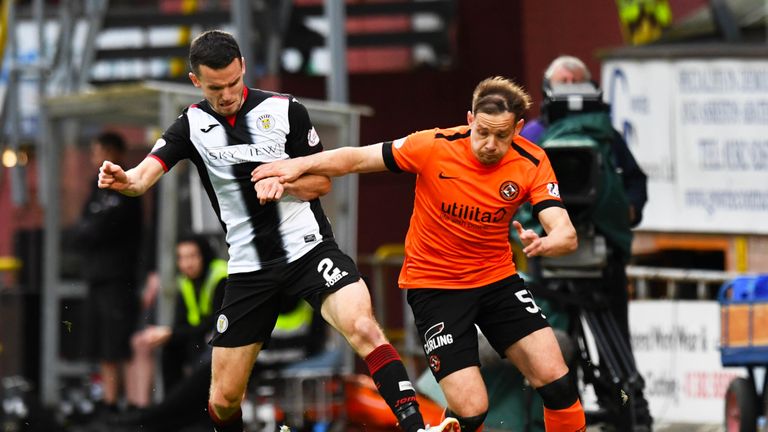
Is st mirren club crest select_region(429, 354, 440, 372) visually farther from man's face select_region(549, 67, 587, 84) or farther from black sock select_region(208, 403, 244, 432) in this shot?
man's face select_region(549, 67, 587, 84)

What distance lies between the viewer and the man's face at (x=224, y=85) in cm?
888

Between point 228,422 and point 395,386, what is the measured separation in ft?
4.23

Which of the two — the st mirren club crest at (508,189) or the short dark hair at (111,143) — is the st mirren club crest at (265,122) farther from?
the short dark hair at (111,143)

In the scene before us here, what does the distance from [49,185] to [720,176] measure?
6.09 m

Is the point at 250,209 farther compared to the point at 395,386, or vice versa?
the point at 250,209

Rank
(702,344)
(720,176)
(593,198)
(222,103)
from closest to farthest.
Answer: (222,103) → (593,198) → (702,344) → (720,176)

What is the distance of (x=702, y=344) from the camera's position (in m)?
14.0

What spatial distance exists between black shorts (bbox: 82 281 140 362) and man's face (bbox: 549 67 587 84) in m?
5.11

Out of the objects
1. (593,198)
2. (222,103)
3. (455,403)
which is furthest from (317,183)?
(593,198)

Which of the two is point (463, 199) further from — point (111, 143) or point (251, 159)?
point (111, 143)

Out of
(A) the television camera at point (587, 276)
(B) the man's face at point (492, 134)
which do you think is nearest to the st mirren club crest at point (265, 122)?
(B) the man's face at point (492, 134)

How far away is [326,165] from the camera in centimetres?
896

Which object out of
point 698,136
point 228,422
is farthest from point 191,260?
point 698,136

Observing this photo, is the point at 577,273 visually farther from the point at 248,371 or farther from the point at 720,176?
the point at 720,176
